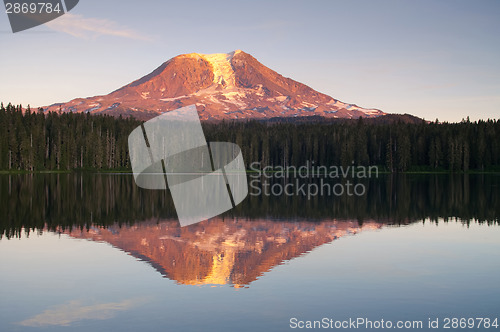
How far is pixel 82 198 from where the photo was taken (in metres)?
59.7

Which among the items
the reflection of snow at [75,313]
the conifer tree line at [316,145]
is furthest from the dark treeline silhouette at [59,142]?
the reflection of snow at [75,313]

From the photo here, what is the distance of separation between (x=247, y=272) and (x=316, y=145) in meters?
177

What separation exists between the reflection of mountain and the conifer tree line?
12429 centimetres

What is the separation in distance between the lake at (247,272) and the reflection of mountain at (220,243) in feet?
0.25

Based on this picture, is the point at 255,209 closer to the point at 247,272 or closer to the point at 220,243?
the point at 220,243

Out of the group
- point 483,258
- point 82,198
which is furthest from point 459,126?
point 483,258

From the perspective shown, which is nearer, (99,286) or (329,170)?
(99,286)

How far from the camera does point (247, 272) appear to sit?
23078mm

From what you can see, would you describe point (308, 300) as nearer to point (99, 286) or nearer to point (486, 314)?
point (486, 314)

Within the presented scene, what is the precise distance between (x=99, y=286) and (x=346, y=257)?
1210 centimetres

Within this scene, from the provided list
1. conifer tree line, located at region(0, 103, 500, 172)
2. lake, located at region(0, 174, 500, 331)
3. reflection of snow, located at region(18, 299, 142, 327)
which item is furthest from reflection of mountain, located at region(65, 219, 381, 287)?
conifer tree line, located at region(0, 103, 500, 172)

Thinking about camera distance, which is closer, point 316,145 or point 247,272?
point 247,272

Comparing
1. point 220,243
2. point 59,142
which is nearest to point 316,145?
point 59,142

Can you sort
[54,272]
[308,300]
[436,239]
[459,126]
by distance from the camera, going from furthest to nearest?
1. [459,126]
2. [436,239]
3. [54,272]
4. [308,300]
